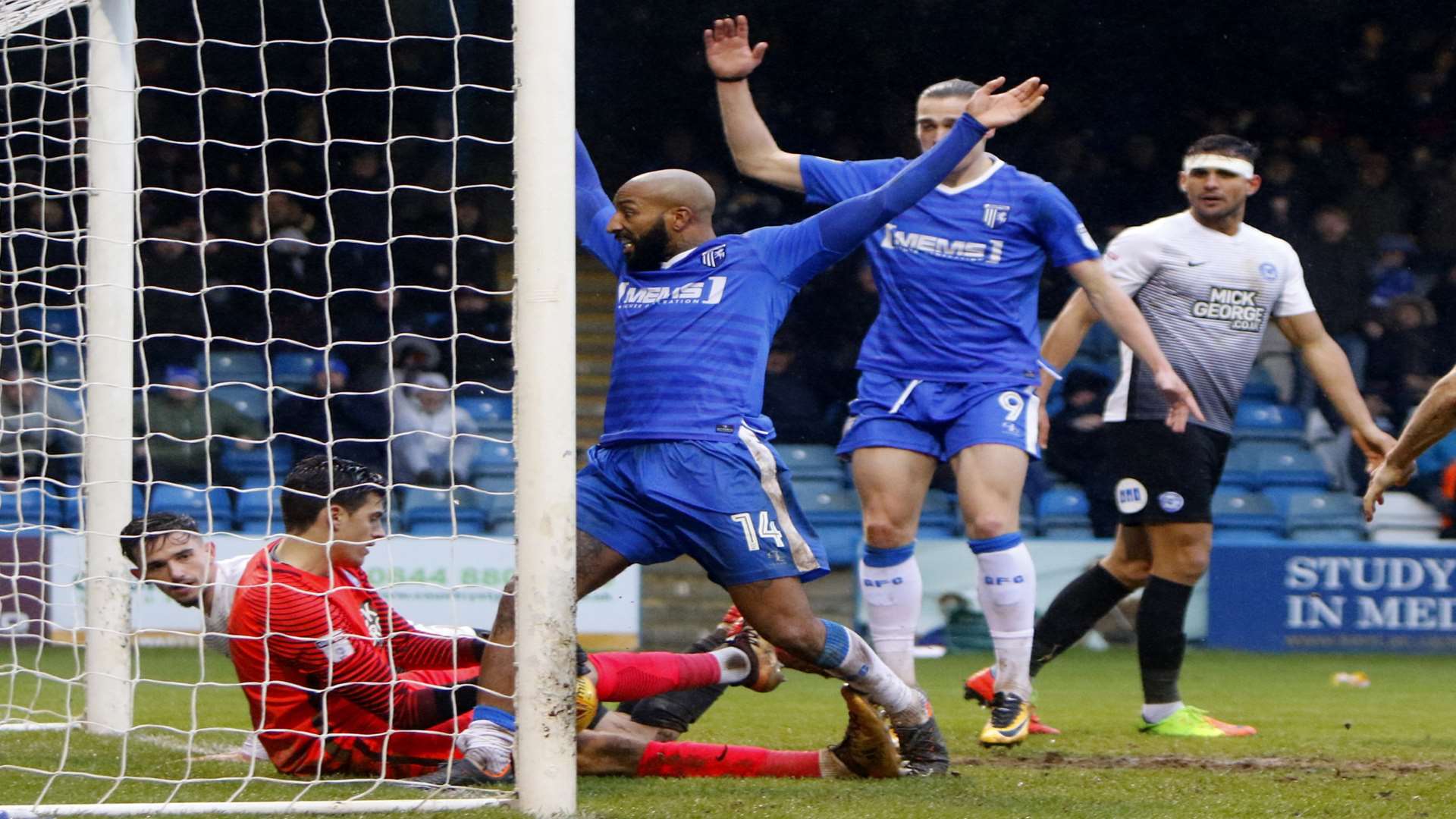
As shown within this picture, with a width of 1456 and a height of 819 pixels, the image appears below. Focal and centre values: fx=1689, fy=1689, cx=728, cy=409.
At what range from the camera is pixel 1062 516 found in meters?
10.6

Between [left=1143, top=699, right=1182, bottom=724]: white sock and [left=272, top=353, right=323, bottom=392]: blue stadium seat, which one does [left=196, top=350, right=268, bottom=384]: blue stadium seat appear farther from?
[left=1143, top=699, right=1182, bottom=724]: white sock

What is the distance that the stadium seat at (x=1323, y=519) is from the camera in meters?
10.4

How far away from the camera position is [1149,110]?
44.3ft

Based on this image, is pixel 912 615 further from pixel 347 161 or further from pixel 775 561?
pixel 347 161

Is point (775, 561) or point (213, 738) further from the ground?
point (775, 561)

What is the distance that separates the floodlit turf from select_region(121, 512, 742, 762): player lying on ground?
0.23 m

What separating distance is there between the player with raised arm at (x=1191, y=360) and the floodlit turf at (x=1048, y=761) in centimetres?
37

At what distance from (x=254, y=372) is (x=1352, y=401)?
Answer: 7.63 metres

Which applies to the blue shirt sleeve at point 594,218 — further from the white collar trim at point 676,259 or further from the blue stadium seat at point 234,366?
the blue stadium seat at point 234,366

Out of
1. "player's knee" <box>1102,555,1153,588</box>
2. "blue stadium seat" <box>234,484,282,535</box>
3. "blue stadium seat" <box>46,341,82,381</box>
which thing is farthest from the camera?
"blue stadium seat" <box>46,341,82,381</box>

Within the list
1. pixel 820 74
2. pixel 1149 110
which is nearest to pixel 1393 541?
pixel 1149 110

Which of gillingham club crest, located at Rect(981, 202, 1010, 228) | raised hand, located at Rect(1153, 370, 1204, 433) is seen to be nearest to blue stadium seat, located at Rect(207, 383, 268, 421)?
gillingham club crest, located at Rect(981, 202, 1010, 228)

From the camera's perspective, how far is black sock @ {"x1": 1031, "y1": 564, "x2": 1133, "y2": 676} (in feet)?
19.4

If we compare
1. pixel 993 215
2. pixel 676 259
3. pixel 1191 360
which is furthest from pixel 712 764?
pixel 1191 360
